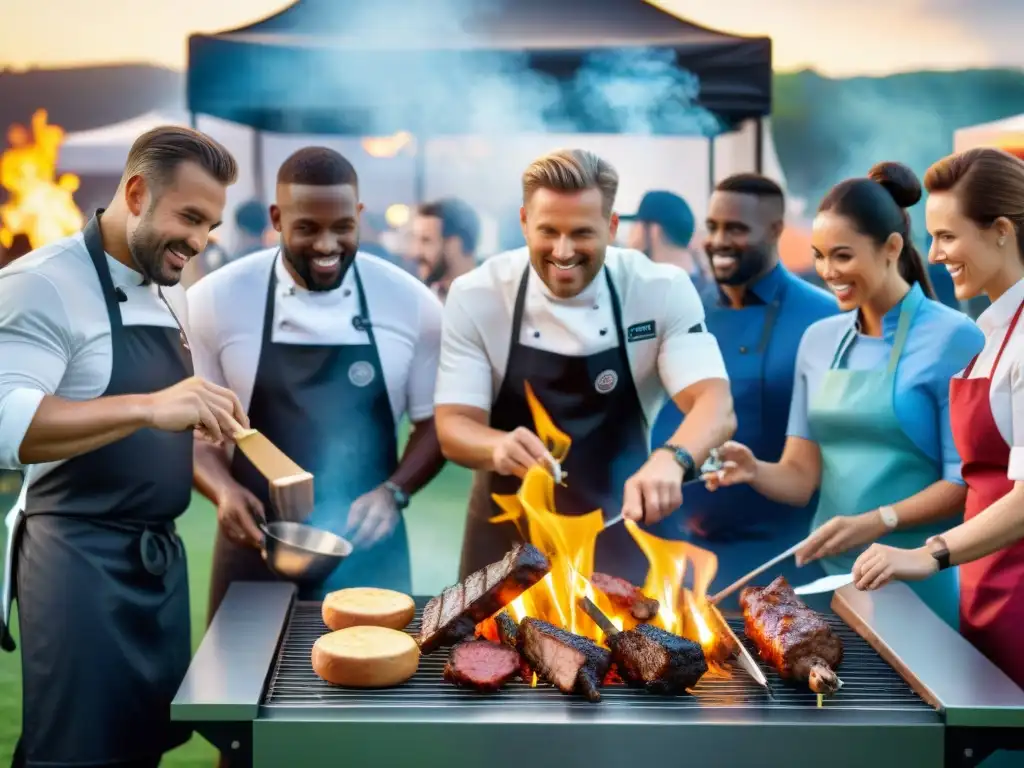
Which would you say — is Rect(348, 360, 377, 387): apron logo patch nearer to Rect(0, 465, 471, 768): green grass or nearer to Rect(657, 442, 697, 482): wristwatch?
Rect(657, 442, 697, 482): wristwatch

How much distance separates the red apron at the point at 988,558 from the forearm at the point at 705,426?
65cm

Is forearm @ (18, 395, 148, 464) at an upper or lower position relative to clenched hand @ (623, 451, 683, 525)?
upper

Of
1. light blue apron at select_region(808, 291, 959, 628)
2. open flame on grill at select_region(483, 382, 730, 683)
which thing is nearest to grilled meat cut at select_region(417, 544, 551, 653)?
open flame on grill at select_region(483, 382, 730, 683)

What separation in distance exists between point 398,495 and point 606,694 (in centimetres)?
125

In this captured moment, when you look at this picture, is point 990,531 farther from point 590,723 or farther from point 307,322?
point 307,322

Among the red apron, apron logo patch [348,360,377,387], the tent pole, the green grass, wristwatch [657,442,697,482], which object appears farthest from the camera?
the tent pole

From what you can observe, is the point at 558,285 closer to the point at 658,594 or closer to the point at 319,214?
the point at 319,214

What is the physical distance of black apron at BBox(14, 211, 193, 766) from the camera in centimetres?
252

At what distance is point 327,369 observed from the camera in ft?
10.8

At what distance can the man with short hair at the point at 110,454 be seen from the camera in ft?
7.95

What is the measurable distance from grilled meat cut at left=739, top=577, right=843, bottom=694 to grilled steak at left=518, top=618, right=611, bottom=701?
362 mm

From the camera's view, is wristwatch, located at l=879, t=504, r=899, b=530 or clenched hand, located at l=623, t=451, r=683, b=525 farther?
wristwatch, located at l=879, t=504, r=899, b=530

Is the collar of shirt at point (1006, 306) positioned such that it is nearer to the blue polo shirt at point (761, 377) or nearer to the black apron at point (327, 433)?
the blue polo shirt at point (761, 377)

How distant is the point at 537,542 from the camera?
267cm
